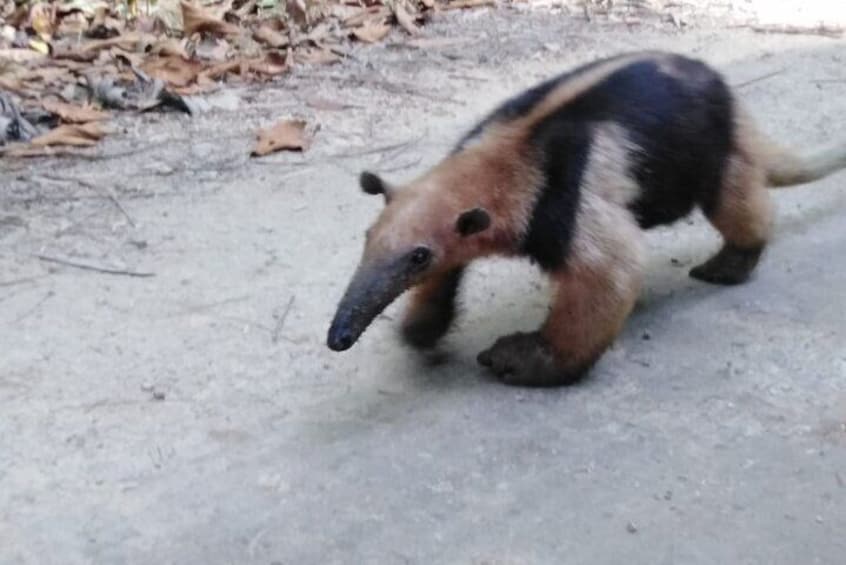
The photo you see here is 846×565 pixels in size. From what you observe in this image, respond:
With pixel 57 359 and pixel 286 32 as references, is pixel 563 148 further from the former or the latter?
pixel 286 32

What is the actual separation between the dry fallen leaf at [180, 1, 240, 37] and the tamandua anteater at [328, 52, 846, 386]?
13.2 ft

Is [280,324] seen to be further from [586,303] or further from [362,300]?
[586,303]

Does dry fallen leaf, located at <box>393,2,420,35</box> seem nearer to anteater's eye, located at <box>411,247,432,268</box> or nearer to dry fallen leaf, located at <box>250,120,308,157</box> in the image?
dry fallen leaf, located at <box>250,120,308,157</box>

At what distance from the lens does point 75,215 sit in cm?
606

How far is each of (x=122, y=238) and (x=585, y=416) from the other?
2443 mm

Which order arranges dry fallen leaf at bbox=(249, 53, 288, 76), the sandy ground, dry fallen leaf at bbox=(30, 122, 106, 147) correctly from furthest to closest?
dry fallen leaf at bbox=(249, 53, 288, 76) → dry fallen leaf at bbox=(30, 122, 106, 147) → the sandy ground

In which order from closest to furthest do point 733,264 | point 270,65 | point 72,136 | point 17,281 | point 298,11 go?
point 733,264
point 17,281
point 72,136
point 270,65
point 298,11

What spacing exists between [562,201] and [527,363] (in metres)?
0.57

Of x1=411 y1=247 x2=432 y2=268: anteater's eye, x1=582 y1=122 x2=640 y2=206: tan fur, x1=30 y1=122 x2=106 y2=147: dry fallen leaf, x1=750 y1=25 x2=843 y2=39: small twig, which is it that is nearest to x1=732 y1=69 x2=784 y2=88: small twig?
x1=750 y1=25 x2=843 y2=39: small twig

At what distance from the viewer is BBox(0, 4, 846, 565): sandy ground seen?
3.74 metres

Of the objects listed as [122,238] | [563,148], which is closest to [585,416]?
[563,148]

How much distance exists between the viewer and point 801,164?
17.9 ft

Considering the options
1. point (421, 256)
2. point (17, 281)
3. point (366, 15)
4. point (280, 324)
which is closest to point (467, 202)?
point (421, 256)

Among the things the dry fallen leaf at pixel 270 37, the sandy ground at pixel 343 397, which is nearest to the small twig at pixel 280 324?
the sandy ground at pixel 343 397
